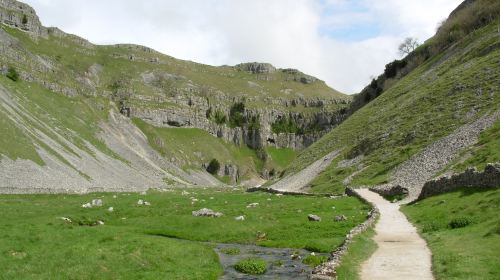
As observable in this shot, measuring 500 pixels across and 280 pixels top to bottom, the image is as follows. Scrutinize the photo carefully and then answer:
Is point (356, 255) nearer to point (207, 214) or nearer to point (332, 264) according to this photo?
point (332, 264)

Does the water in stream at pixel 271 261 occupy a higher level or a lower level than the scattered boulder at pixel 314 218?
lower

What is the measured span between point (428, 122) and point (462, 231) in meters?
61.1

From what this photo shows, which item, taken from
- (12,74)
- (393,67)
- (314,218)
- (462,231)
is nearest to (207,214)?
(314,218)

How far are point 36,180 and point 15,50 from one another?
12200cm

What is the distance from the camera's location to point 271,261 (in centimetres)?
3428

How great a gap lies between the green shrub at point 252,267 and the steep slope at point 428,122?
121 ft

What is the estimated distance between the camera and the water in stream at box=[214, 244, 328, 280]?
98.2 ft

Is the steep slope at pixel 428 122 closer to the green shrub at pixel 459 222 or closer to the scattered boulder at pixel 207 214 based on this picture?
the green shrub at pixel 459 222

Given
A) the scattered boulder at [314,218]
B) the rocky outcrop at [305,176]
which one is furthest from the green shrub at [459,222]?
the rocky outcrop at [305,176]

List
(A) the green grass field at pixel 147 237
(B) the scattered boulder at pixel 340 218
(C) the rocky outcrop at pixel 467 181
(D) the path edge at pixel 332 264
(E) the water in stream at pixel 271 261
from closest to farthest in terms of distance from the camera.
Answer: (D) the path edge at pixel 332 264 → (A) the green grass field at pixel 147 237 → (E) the water in stream at pixel 271 261 → (C) the rocky outcrop at pixel 467 181 → (B) the scattered boulder at pixel 340 218

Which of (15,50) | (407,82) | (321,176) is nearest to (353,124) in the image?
(407,82)

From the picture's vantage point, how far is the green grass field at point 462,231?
23.6 metres

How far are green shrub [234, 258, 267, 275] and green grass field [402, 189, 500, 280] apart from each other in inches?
441

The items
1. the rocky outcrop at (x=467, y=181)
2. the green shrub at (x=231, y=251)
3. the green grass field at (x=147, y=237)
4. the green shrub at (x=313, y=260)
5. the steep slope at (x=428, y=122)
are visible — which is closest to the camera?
the green grass field at (x=147, y=237)
